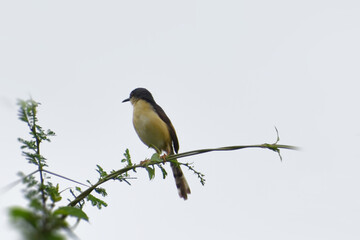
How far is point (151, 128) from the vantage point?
6867mm

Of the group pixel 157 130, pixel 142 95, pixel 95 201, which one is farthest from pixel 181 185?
pixel 95 201

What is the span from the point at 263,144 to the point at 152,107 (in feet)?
16.3

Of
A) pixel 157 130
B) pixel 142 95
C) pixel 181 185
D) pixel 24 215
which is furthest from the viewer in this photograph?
pixel 142 95

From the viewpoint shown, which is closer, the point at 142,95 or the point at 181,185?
the point at 181,185

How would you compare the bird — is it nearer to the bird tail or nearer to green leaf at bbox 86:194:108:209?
the bird tail

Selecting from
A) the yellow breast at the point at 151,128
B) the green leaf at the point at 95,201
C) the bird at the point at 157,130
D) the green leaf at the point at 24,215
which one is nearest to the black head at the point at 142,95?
the bird at the point at 157,130

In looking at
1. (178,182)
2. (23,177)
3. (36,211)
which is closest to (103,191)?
(23,177)

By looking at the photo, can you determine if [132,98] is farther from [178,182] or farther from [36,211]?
[36,211]

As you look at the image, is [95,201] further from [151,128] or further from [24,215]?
[151,128]

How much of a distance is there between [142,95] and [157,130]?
50.3 inches

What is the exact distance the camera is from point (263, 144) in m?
2.55

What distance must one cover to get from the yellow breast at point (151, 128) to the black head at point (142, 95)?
488mm

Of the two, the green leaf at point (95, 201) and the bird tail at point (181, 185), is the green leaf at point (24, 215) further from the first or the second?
the bird tail at point (181, 185)

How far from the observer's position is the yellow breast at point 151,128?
6882 mm
